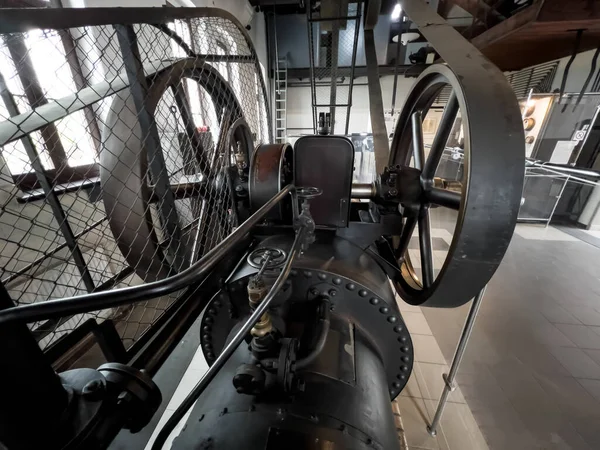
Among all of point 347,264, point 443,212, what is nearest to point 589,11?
point 443,212

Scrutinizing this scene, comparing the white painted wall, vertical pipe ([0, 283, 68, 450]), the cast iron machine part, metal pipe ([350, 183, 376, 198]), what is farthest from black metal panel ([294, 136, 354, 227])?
the white painted wall

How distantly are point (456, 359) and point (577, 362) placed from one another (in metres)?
1.18

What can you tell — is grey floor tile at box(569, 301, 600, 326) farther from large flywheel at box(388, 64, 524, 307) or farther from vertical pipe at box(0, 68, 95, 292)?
vertical pipe at box(0, 68, 95, 292)

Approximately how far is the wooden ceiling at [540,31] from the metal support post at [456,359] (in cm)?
291

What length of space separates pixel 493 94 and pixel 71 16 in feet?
3.61

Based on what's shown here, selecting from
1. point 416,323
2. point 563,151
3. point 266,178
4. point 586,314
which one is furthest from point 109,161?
point 563,151

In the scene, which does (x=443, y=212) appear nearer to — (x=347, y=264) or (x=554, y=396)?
(x=554, y=396)

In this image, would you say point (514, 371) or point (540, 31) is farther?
point (540, 31)

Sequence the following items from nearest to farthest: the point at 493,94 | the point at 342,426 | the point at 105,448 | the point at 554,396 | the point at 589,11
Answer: the point at 105,448 → the point at 342,426 → the point at 493,94 → the point at 554,396 → the point at 589,11

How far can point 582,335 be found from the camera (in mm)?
1773

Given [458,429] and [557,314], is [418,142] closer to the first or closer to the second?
[458,429]

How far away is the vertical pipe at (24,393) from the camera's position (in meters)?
0.31

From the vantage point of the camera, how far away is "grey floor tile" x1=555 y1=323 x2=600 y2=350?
1.71 m

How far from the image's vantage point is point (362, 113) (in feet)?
22.7
